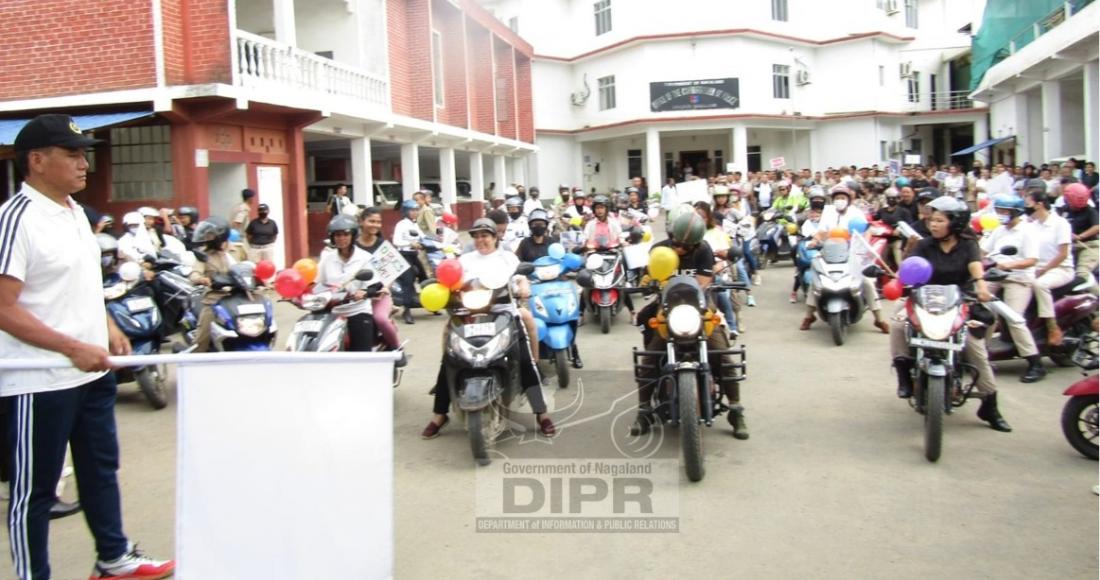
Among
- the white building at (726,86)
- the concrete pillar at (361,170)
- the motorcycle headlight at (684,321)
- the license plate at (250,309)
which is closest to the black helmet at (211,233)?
the license plate at (250,309)

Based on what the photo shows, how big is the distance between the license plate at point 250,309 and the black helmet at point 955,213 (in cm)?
493

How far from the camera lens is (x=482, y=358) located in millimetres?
5531

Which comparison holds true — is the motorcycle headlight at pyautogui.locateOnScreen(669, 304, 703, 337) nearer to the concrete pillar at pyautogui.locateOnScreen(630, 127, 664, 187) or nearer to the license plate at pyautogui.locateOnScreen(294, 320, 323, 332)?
the license plate at pyautogui.locateOnScreen(294, 320, 323, 332)

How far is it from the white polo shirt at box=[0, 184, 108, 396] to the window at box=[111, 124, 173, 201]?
12017mm

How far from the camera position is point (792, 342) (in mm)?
9633

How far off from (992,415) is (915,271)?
1.24m

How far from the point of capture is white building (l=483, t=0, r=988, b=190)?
1476 inches

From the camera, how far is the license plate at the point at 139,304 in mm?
7473

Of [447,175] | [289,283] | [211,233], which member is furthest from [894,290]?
[447,175]

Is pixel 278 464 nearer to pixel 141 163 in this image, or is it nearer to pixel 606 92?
pixel 141 163

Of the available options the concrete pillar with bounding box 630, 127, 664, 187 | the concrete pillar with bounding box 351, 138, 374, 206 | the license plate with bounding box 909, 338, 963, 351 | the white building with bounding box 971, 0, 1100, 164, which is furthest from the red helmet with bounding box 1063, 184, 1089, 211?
the concrete pillar with bounding box 630, 127, 664, 187

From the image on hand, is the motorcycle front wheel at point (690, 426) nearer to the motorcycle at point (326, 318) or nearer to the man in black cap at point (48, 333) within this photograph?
the motorcycle at point (326, 318)

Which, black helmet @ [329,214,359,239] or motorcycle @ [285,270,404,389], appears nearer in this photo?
motorcycle @ [285,270,404,389]

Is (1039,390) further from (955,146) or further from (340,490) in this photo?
(955,146)
